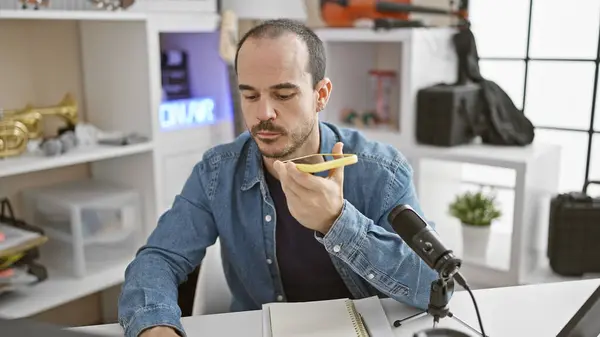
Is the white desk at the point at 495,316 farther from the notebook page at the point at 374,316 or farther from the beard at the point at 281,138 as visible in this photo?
the beard at the point at 281,138

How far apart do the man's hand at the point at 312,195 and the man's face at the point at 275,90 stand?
0.49 feet

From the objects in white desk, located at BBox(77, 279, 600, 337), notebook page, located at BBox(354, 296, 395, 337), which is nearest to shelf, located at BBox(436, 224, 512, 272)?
white desk, located at BBox(77, 279, 600, 337)

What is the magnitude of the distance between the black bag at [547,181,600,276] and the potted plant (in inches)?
9.2

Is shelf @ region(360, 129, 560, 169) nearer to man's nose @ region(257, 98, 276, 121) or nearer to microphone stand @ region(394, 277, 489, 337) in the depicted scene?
man's nose @ region(257, 98, 276, 121)

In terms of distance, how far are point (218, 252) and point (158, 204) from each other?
78 centimetres

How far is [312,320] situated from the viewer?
3.45ft

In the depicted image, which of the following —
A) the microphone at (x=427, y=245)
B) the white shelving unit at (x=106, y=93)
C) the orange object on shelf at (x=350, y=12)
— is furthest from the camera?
the orange object on shelf at (x=350, y=12)

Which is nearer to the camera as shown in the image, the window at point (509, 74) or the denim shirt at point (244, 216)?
the denim shirt at point (244, 216)

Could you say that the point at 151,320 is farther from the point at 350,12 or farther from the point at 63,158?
the point at 350,12

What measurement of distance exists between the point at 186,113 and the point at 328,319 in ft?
4.89

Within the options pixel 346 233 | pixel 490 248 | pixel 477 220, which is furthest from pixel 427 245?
pixel 490 248

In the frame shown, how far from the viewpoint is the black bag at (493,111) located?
2354mm

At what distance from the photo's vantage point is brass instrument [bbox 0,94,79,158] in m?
1.80

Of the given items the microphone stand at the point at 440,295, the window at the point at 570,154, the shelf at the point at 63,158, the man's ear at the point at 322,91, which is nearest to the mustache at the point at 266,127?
the man's ear at the point at 322,91
